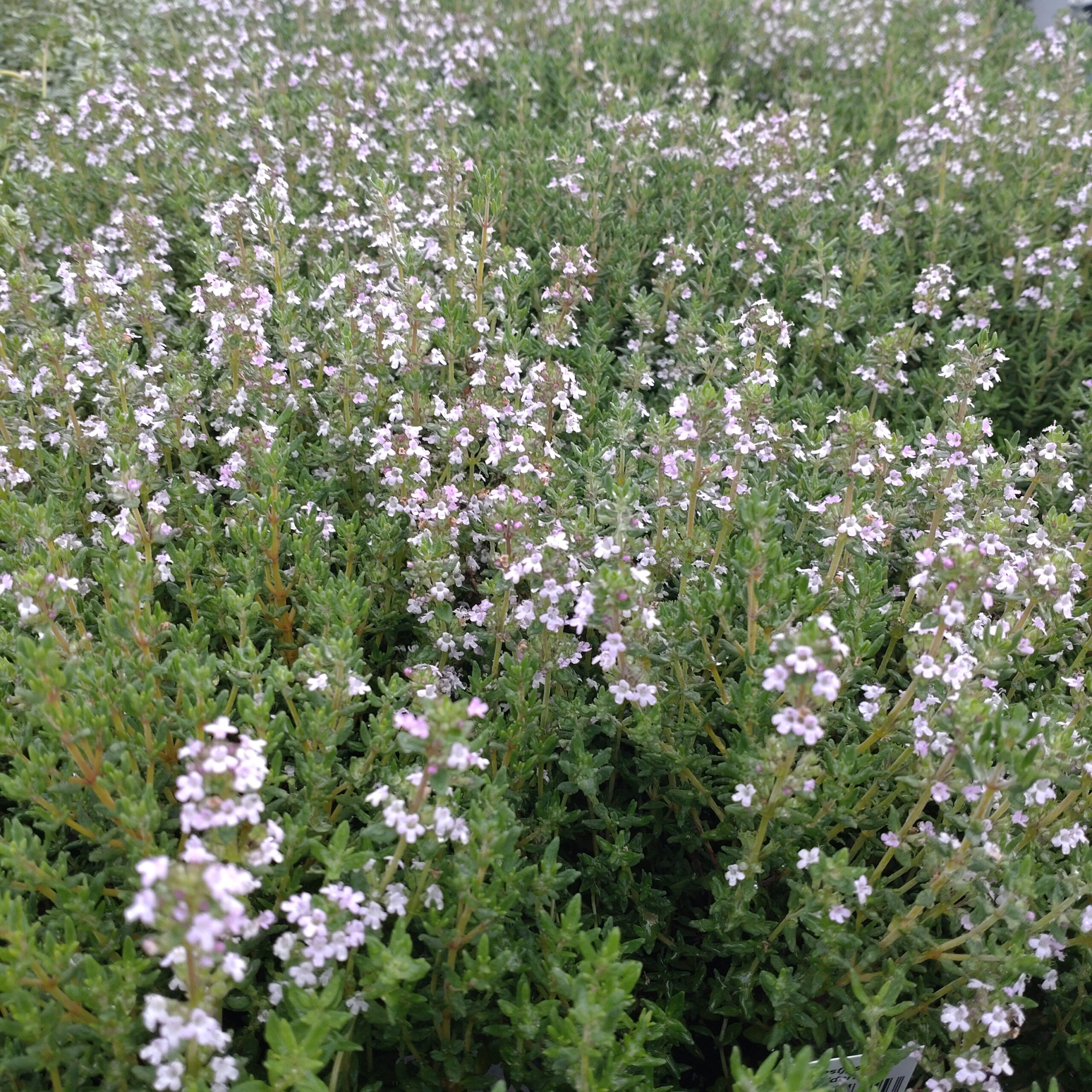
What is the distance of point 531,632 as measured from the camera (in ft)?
9.46

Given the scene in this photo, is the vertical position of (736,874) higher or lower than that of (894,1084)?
higher

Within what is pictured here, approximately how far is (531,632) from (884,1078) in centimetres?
154

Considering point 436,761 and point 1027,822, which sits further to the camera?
point 1027,822

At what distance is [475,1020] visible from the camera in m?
2.52

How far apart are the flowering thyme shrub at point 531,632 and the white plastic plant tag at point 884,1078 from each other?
48mm

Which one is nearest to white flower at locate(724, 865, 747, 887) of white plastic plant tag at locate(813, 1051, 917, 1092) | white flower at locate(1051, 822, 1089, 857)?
white plastic plant tag at locate(813, 1051, 917, 1092)

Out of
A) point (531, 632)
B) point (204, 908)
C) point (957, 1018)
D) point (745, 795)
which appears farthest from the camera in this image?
point (531, 632)

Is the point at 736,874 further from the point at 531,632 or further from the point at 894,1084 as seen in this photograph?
the point at 531,632

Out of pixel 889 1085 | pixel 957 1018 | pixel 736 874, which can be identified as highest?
pixel 736 874

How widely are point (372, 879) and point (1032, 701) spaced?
2.21 metres

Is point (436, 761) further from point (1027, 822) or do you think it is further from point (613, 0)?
point (613, 0)

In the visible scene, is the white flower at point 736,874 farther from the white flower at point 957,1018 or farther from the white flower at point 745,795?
the white flower at point 957,1018

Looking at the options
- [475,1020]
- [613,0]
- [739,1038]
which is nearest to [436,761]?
[475,1020]

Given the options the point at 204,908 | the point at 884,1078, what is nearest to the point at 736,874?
the point at 884,1078
